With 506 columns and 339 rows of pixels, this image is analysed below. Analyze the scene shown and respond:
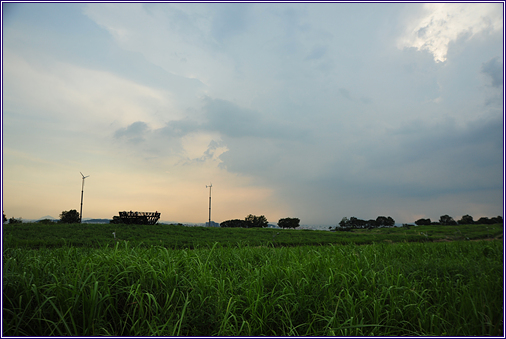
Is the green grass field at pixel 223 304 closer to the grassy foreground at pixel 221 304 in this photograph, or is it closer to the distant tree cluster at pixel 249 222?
the grassy foreground at pixel 221 304

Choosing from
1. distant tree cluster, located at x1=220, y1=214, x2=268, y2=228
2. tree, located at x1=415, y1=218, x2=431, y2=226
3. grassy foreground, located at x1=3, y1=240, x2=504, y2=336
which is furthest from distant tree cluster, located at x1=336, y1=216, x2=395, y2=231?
grassy foreground, located at x1=3, y1=240, x2=504, y2=336

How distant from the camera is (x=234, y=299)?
3.46 m

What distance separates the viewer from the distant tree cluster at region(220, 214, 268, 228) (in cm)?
4153

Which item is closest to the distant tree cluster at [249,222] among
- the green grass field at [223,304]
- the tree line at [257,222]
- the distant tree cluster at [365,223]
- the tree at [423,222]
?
the tree line at [257,222]

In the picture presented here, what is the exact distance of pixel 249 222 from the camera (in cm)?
4475

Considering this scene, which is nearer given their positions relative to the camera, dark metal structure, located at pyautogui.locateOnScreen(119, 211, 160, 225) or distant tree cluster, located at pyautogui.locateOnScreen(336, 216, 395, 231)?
dark metal structure, located at pyautogui.locateOnScreen(119, 211, 160, 225)

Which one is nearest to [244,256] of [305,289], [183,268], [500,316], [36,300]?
[183,268]

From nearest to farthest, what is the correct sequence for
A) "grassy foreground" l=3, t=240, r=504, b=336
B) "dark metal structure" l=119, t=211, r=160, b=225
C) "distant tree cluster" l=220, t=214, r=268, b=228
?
"grassy foreground" l=3, t=240, r=504, b=336 < "dark metal structure" l=119, t=211, r=160, b=225 < "distant tree cluster" l=220, t=214, r=268, b=228

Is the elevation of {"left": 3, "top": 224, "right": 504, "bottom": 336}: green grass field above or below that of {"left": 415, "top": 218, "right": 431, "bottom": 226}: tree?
above

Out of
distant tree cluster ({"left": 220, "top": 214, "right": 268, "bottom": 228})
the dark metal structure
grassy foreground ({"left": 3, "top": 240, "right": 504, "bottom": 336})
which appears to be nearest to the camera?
grassy foreground ({"left": 3, "top": 240, "right": 504, "bottom": 336})

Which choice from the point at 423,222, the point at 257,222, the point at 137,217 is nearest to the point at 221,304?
the point at 137,217

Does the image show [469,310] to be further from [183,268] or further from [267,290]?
[183,268]

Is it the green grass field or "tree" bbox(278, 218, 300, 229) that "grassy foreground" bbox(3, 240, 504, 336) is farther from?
"tree" bbox(278, 218, 300, 229)

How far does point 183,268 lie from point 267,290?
136cm
